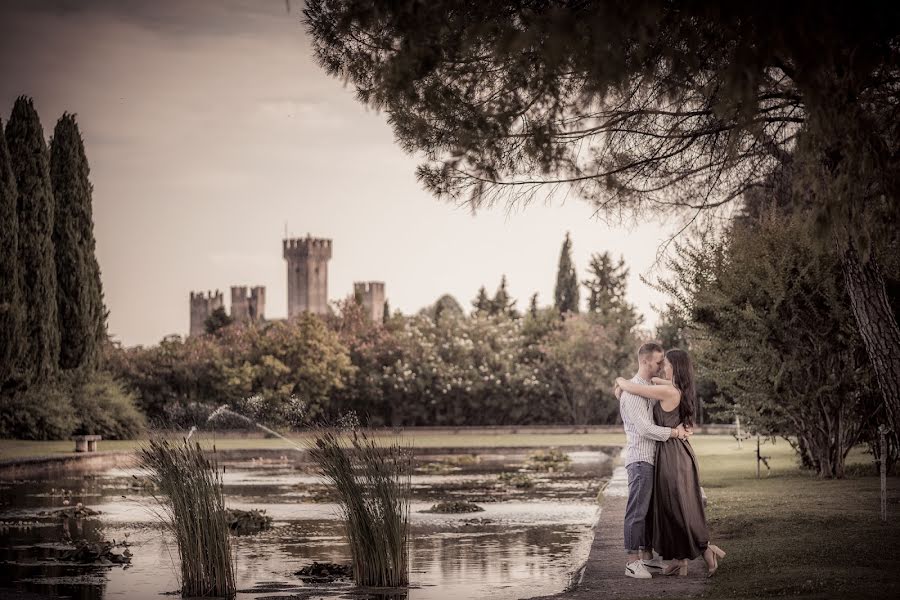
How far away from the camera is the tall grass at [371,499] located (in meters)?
8.62

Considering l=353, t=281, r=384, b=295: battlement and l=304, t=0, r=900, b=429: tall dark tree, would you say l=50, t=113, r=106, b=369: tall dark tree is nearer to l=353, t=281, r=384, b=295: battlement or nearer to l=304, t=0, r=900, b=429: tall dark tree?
l=304, t=0, r=900, b=429: tall dark tree

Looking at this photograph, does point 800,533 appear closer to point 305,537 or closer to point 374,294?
point 305,537

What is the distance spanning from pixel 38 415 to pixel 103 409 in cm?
309

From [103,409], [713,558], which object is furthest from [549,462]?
[713,558]

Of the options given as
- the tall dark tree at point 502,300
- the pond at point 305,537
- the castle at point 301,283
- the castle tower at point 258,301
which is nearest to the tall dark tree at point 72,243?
the pond at point 305,537

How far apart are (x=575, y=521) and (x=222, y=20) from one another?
918 cm

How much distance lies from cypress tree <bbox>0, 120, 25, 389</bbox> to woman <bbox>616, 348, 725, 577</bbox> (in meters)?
22.6

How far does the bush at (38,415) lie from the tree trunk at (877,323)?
83.2ft

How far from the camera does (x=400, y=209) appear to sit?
36344mm

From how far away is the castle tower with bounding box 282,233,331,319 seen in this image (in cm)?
10806

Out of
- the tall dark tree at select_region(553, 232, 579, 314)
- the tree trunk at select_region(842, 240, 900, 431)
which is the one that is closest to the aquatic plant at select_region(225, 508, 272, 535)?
the tree trunk at select_region(842, 240, 900, 431)

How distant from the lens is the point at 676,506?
350 inches

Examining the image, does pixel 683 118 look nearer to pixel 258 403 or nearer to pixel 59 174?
pixel 59 174

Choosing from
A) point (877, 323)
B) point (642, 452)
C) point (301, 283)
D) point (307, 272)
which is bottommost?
point (642, 452)
